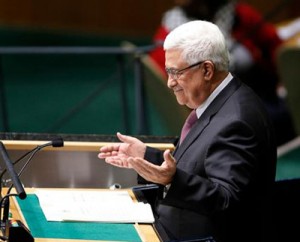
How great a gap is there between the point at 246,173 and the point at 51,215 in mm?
744

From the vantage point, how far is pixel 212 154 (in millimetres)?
3531

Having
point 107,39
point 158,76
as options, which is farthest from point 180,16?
point 107,39

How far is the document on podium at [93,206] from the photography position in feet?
11.9

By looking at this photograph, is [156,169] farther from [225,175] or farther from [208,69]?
[208,69]

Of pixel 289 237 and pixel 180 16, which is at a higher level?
pixel 180 16

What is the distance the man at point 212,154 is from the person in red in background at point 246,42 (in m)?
2.94

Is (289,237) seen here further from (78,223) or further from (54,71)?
(54,71)

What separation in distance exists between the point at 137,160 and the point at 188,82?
0.48 metres

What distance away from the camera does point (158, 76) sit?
20.6ft

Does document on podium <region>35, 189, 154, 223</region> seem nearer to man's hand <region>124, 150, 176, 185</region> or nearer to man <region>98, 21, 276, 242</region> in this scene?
man <region>98, 21, 276, 242</region>

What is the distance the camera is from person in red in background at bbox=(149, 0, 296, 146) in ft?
22.2

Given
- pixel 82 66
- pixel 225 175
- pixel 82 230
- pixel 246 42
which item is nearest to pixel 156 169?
pixel 225 175

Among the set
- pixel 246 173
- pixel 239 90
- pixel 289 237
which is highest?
pixel 239 90

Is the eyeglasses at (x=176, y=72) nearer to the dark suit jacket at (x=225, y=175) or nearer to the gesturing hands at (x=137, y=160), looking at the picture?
the dark suit jacket at (x=225, y=175)
